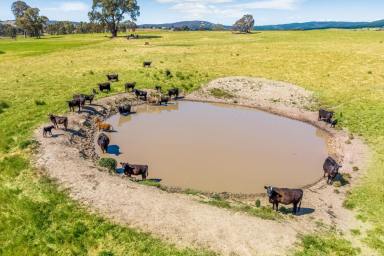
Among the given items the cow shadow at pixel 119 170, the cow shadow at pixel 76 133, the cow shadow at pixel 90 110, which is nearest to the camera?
the cow shadow at pixel 119 170

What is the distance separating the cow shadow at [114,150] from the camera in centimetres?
2733

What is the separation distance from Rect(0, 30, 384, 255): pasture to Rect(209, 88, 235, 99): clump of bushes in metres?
3.35

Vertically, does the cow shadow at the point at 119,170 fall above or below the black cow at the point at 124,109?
below

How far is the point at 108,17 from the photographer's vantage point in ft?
366

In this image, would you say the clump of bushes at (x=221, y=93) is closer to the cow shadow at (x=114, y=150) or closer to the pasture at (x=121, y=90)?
the pasture at (x=121, y=90)

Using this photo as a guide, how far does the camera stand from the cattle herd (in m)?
19.6

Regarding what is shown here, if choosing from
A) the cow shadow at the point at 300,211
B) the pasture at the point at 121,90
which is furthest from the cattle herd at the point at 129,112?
the pasture at the point at 121,90

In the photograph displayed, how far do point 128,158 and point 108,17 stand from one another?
9618 cm

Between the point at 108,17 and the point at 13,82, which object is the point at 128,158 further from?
the point at 108,17

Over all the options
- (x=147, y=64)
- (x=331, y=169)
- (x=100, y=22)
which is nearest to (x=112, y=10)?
(x=100, y=22)

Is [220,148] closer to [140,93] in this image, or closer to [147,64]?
[140,93]

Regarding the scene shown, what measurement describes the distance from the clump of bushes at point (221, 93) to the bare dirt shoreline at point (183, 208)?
18.2m

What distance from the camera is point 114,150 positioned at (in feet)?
91.5

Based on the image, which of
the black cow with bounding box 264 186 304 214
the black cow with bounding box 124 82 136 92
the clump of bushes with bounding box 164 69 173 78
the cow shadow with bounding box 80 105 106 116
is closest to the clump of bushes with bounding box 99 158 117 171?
the black cow with bounding box 264 186 304 214
